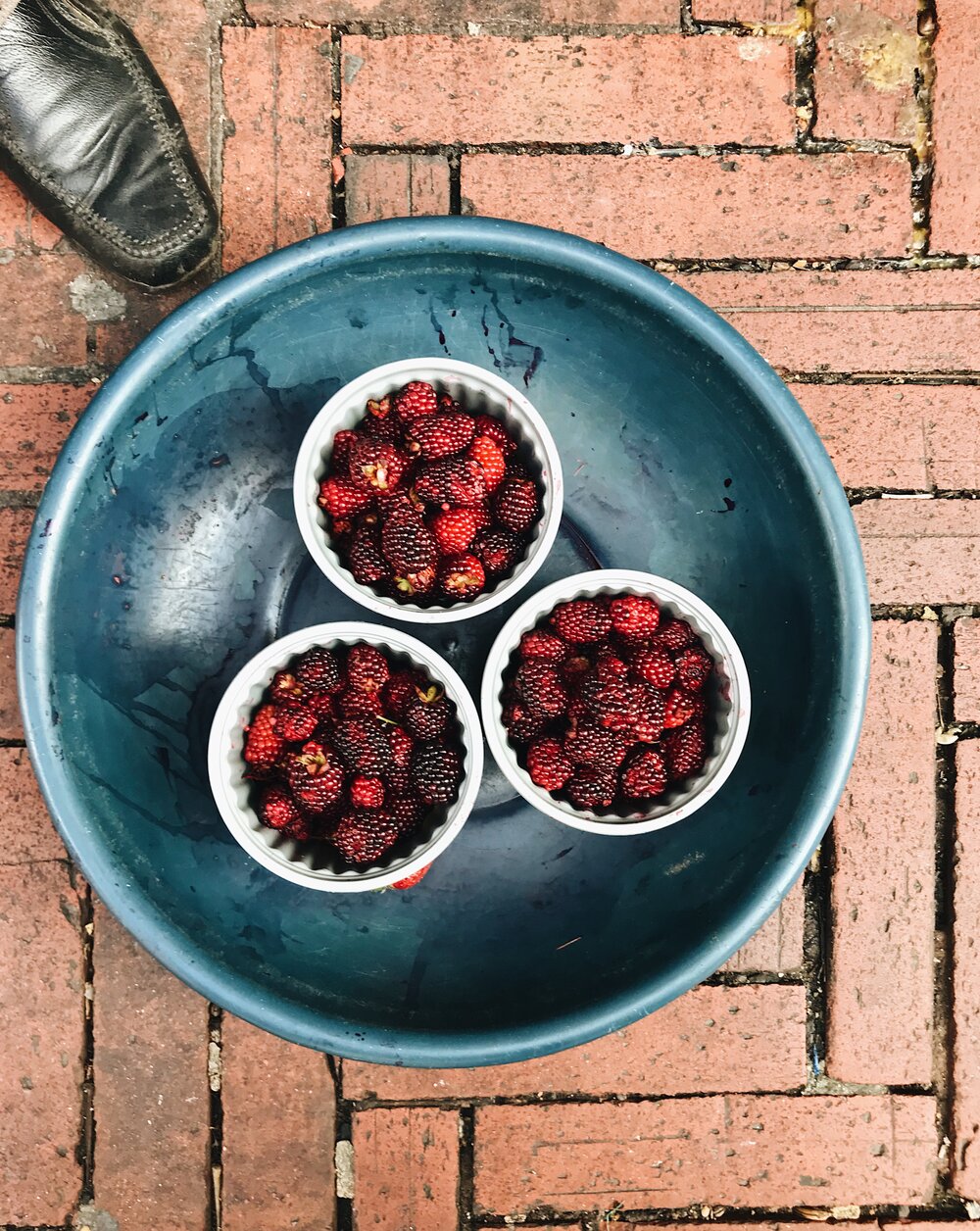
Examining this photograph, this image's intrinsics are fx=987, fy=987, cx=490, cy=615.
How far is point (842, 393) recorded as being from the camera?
4.54 feet

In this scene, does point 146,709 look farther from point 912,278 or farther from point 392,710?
point 912,278

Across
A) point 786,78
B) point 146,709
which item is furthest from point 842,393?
point 146,709

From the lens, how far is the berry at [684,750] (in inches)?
41.8

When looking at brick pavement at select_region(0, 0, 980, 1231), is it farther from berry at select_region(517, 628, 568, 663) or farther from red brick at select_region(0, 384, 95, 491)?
berry at select_region(517, 628, 568, 663)

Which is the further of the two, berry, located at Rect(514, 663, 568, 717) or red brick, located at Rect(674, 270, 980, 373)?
red brick, located at Rect(674, 270, 980, 373)

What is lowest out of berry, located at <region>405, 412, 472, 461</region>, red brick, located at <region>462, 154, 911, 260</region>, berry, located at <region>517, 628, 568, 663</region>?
berry, located at <region>517, 628, 568, 663</region>

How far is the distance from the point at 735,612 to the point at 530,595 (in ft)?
0.80

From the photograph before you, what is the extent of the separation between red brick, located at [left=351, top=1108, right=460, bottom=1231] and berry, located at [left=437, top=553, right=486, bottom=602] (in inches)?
31.6

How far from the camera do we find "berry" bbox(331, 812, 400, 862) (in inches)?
40.8

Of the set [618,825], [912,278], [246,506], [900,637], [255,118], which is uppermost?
[255,118]

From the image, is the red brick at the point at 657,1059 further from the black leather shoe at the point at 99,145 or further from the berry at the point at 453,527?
the black leather shoe at the point at 99,145

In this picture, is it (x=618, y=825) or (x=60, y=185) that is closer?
(x=618, y=825)

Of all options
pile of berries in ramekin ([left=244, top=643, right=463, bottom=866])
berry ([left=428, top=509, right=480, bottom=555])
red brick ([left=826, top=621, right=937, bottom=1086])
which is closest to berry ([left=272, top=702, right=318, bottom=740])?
pile of berries in ramekin ([left=244, top=643, right=463, bottom=866])

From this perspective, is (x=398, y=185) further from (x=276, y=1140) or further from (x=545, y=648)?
(x=276, y=1140)
